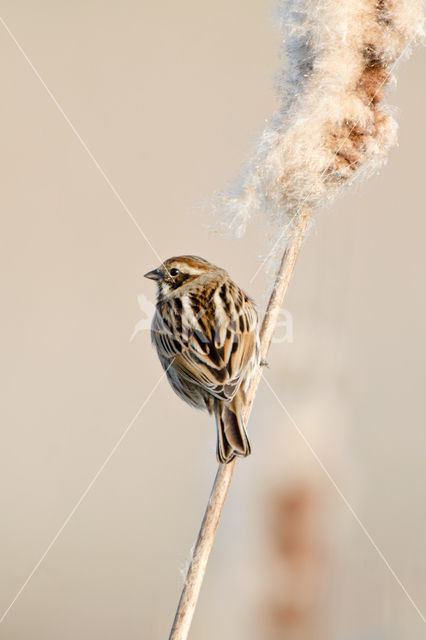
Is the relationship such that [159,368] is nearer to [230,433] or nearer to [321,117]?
[230,433]

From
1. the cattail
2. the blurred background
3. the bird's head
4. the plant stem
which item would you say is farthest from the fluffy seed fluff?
the bird's head

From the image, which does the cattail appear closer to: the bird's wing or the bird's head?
the bird's wing

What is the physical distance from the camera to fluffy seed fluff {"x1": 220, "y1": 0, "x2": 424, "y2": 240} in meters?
2.00

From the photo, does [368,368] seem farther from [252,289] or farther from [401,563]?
[401,563]

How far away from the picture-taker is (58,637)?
3.45 meters

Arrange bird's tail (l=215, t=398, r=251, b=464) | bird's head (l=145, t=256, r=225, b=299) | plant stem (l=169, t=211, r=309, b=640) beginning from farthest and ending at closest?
bird's head (l=145, t=256, r=225, b=299) < bird's tail (l=215, t=398, r=251, b=464) < plant stem (l=169, t=211, r=309, b=640)

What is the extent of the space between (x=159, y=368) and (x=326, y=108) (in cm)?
206

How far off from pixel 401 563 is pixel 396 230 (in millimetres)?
1771

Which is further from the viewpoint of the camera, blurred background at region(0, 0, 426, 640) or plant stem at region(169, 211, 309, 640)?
blurred background at region(0, 0, 426, 640)

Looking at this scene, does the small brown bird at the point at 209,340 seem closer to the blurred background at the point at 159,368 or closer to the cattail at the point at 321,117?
the cattail at the point at 321,117

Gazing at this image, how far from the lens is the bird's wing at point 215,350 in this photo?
2.19m

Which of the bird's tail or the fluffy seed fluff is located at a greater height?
the fluffy seed fluff

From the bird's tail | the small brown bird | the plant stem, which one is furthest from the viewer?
the small brown bird

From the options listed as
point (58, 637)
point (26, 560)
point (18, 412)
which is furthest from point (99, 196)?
point (58, 637)
